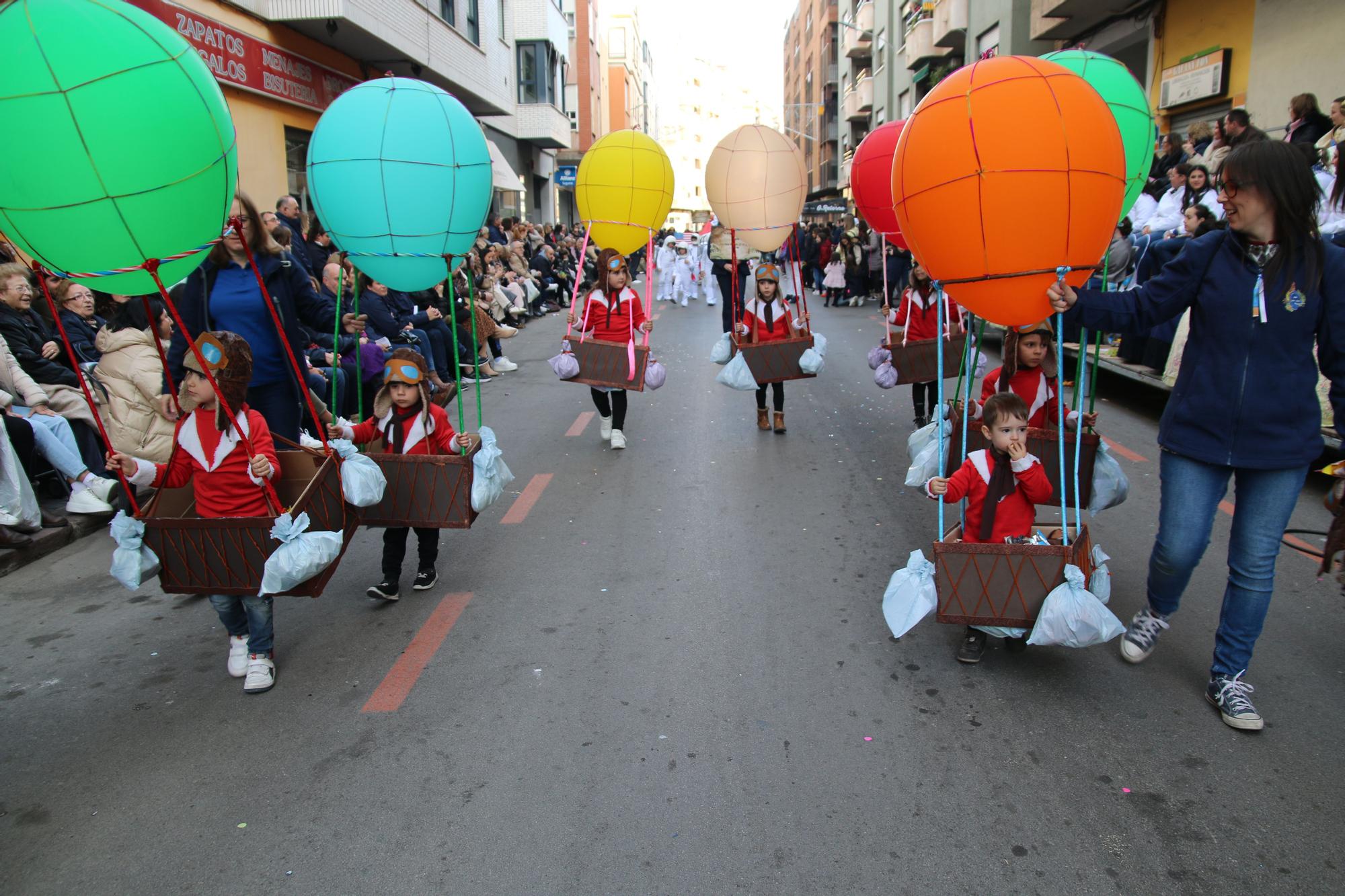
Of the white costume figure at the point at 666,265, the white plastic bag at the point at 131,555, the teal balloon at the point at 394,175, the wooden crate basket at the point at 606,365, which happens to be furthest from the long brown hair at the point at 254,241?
the white costume figure at the point at 666,265

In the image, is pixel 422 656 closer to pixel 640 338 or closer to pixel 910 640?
pixel 910 640

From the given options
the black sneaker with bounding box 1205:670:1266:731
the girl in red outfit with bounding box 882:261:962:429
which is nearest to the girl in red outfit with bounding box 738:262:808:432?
the girl in red outfit with bounding box 882:261:962:429

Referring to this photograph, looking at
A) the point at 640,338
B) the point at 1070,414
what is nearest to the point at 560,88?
the point at 640,338

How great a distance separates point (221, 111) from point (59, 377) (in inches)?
170

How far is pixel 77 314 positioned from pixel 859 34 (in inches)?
1748

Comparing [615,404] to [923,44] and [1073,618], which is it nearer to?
[1073,618]

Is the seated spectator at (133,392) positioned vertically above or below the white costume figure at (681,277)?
below

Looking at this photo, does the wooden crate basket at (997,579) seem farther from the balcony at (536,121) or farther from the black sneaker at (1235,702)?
the balcony at (536,121)

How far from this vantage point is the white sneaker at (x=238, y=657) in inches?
162

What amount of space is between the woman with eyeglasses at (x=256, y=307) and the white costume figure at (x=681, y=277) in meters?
20.2

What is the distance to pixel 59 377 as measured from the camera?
691 cm

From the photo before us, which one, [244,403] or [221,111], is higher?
[221,111]

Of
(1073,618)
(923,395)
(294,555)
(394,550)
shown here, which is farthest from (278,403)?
(923,395)

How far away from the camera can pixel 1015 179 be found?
3.21 metres
